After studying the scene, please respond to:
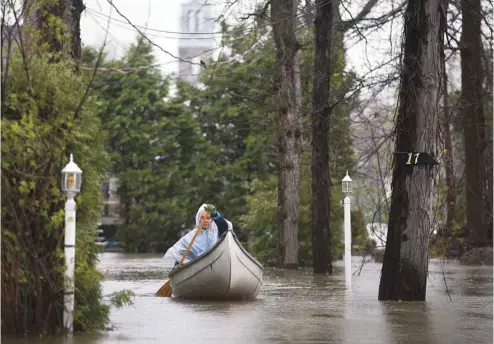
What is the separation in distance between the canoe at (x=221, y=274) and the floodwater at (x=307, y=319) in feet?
1.45

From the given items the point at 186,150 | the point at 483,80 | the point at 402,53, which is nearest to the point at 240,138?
the point at 186,150

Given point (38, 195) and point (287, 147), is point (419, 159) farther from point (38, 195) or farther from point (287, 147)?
point (287, 147)

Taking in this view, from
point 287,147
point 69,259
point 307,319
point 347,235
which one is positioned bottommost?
point 307,319

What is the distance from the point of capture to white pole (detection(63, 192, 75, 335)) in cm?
1049

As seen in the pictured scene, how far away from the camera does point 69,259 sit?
10.6 metres

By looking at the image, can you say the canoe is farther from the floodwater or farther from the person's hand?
the person's hand

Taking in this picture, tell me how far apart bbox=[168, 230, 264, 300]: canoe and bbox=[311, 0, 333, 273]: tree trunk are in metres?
10.3

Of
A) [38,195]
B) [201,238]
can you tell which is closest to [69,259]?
[38,195]

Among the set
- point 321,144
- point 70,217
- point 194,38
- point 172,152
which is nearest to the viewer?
point 70,217

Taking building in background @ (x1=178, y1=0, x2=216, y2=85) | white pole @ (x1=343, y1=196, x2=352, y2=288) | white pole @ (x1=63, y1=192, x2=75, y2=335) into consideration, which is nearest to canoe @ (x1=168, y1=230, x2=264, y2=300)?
building in background @ (x1=178, y1=0, x2=216, y2=85)

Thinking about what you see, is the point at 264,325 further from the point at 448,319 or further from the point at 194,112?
the point at 194,112

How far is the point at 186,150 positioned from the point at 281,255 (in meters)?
32.6

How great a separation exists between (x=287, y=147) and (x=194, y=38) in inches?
611

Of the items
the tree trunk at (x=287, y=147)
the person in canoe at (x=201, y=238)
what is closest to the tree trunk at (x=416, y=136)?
the person in canoe at (x=201, y=238)
